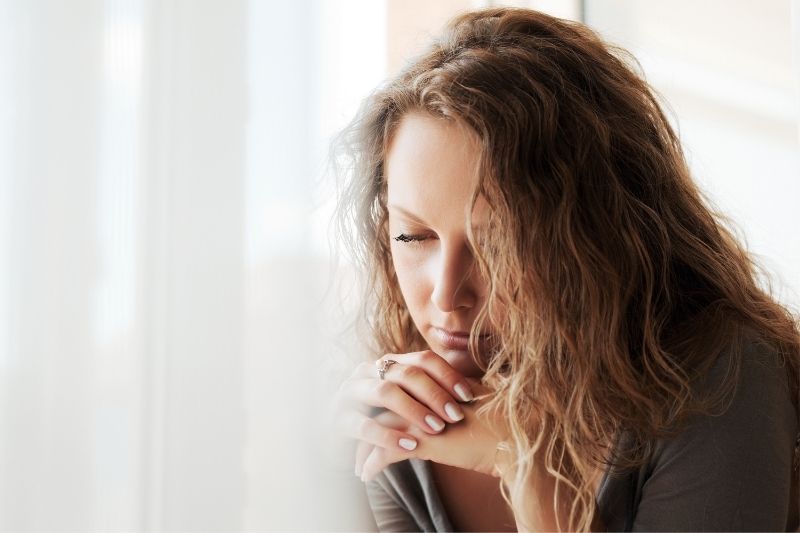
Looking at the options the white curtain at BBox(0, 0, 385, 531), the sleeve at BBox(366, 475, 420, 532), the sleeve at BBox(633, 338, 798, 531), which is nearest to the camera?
the white curtain at BBox(0, 0, 385, 531)

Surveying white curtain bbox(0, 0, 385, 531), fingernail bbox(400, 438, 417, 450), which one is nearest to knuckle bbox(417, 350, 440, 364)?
fingernail bbox(400, 438, 417, 450)

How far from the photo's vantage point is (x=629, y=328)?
3.10 feet

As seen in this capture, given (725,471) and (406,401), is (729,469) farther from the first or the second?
(406,401)

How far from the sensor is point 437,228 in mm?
905

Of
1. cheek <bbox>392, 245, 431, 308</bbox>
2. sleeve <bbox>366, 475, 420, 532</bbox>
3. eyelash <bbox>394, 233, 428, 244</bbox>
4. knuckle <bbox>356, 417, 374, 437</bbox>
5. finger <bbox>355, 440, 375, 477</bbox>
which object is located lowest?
sleeve <bbox>366, 475, 420, 532</bbox>

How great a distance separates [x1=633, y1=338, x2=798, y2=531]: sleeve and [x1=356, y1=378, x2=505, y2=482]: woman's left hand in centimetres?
20

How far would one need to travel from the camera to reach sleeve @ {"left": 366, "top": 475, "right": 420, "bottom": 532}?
1.12m

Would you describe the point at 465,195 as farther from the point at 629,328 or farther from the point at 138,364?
the point at 138,364

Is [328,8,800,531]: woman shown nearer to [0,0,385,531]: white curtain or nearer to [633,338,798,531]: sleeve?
[633,338,798,531]: sleeve

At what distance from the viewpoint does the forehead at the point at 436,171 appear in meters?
0.89

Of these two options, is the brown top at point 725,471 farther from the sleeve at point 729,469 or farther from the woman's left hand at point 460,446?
the woman's left hand at point 460,446

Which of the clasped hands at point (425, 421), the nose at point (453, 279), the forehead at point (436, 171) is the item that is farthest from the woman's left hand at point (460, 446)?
the forehead at point (436, 171)

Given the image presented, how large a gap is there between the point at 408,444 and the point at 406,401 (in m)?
0.06

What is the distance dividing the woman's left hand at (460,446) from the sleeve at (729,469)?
7.9 inches
